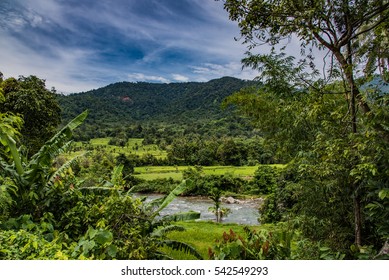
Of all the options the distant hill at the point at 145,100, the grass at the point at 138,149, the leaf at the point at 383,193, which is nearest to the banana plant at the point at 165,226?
the leaf at the point at 383,193

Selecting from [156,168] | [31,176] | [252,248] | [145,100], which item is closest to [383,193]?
[252,248]

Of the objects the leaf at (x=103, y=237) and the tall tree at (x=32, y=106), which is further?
the tall tree at (x=32, y=106)

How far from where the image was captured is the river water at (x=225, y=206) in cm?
1604

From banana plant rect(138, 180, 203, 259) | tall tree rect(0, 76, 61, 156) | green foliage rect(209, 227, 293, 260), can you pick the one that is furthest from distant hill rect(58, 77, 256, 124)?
green foliage rect(209, 227, 293, 260)

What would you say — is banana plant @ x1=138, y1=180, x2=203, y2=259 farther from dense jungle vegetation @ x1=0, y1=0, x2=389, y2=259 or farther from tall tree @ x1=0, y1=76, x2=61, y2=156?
tall tree @ x1=0, y1=76, x2=61, y2=156

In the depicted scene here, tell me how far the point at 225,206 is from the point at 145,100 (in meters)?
8.77

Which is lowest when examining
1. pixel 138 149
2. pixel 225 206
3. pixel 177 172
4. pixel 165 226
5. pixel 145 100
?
pixel 225 206

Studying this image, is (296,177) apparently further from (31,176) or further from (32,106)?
(32,106)

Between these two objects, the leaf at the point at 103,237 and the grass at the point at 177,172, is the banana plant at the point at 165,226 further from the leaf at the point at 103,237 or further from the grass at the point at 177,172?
the grass at the point at 177,172

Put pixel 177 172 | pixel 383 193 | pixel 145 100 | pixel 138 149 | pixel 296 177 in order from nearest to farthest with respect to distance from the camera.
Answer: pixel 383 193, pixel 296 177, pixel 145 100, pixel 177 172, pixel 138 149

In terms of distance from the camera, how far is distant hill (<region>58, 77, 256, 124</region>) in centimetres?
1827

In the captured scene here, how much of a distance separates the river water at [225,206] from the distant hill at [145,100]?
5554mm

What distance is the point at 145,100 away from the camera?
854 inches

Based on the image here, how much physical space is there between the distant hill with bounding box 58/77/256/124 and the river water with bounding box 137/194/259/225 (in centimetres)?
555
